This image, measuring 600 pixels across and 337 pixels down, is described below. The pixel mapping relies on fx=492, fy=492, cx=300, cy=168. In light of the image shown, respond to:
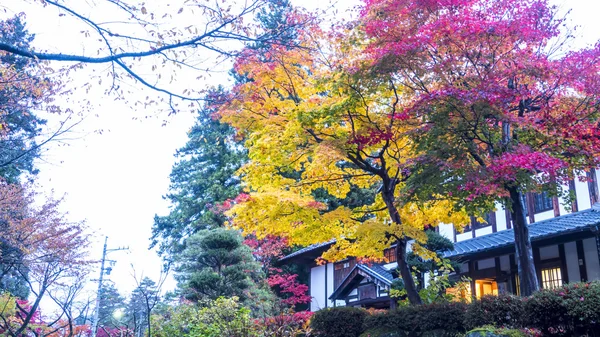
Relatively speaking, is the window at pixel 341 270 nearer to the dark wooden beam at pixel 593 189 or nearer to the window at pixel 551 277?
the window at pixel 551 277

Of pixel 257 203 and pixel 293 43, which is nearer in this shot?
pixel 293 43

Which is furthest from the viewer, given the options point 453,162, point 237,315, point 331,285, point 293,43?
point 331,285

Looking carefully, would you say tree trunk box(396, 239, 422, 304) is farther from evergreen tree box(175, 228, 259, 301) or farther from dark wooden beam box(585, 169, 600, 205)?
evergreen tree box(175, 228, 259, 301)

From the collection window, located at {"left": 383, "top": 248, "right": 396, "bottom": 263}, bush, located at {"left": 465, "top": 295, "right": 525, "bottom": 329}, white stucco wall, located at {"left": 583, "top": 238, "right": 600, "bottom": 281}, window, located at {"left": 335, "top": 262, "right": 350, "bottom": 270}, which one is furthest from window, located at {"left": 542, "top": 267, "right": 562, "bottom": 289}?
window, located at {"left": 335, "top": 262, "right": 350, "bottom": 270}

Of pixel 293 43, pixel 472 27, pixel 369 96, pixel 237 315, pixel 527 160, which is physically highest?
pixel 472 27

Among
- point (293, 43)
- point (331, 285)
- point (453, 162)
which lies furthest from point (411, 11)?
point (331, 285)

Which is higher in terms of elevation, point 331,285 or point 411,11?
point 411,11

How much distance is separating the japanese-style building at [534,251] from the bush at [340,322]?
3811mm

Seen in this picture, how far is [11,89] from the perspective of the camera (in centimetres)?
821

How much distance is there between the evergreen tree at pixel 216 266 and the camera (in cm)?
1669

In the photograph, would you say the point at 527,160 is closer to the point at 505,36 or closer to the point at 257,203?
the point at 505,36

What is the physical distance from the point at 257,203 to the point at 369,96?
337cm

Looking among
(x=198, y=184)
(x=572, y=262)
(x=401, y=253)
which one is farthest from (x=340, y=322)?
(x=198, y=184)

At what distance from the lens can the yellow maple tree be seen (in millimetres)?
10117
